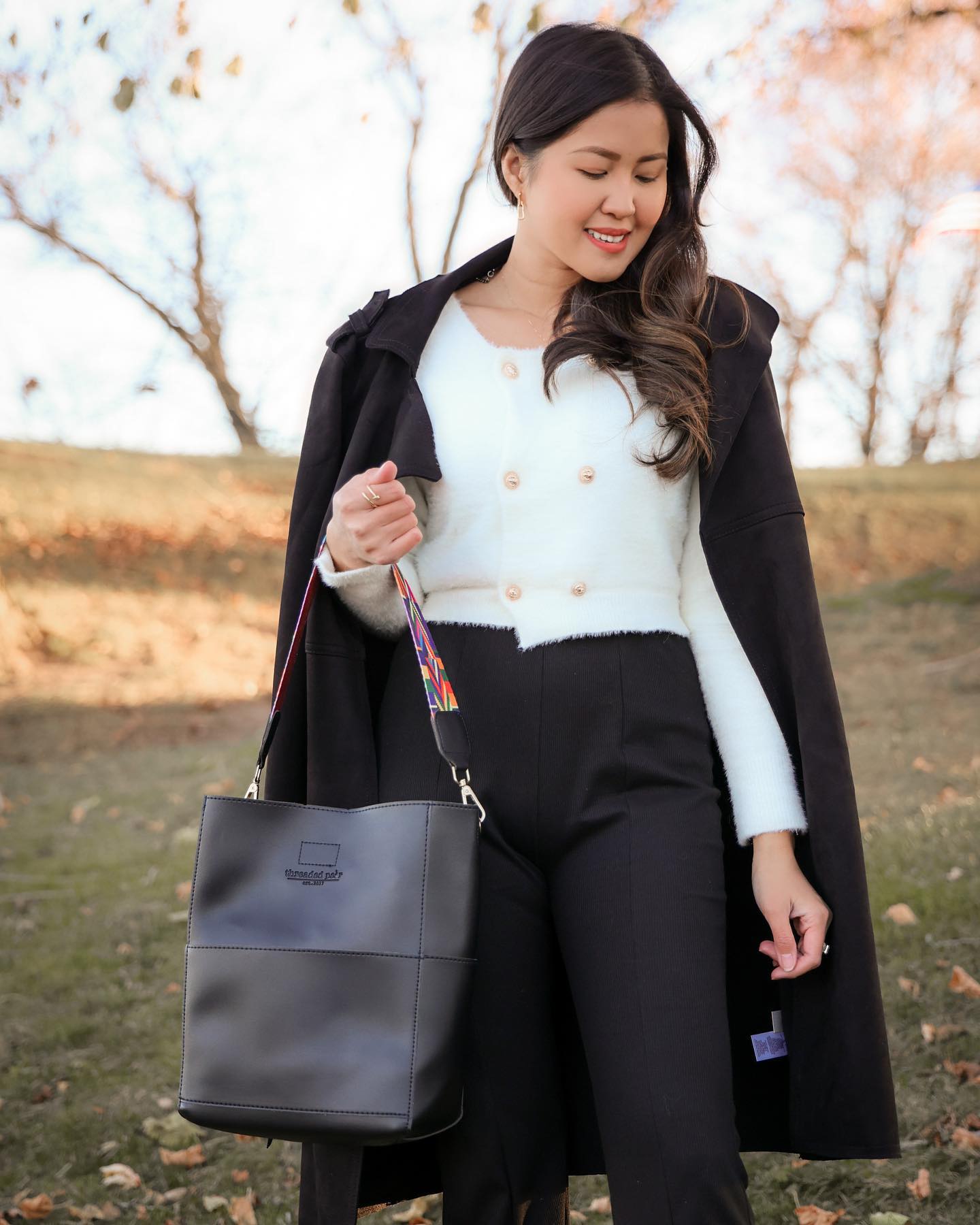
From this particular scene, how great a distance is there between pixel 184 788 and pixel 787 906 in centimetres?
691

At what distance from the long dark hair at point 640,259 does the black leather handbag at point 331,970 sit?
0.81m

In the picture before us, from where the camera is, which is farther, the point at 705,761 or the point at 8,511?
the point at 8,511

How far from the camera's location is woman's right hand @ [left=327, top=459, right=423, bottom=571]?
2.04m

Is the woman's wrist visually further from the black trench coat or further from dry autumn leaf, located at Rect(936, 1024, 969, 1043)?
dry autumn leaf, located at Rect(936, 1024, 969, 1043)

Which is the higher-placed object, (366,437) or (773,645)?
(366,437)

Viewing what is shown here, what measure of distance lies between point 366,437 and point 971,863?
3.88m

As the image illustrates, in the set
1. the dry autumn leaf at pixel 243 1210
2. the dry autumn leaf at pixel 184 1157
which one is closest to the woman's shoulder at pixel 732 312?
the dry autumn leaf at pixel 243 1210

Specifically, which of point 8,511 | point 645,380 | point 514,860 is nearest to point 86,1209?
point 514,860

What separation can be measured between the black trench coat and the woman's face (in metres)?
0.23

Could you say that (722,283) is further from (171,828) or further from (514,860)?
(171,828)

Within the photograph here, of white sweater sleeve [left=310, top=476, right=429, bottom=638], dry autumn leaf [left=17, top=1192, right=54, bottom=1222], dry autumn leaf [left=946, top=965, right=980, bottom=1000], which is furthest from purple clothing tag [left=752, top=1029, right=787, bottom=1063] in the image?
dry autumn leaf [left=17, top=1192, right=54, bottom=1222]

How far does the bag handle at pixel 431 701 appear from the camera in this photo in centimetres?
201

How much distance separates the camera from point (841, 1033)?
2178 millimetres

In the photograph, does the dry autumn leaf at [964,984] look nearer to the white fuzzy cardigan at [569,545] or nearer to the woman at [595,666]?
the woman at [595,666]
